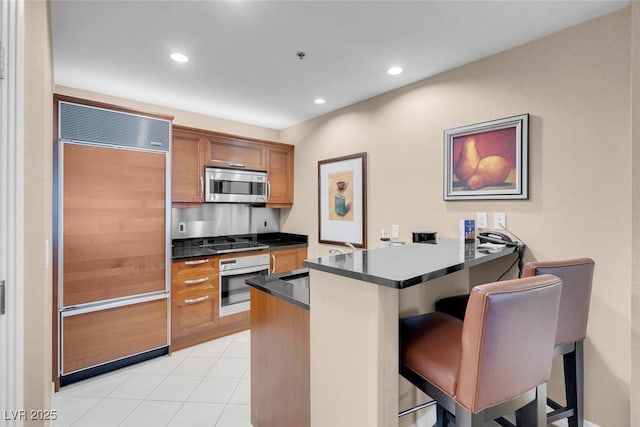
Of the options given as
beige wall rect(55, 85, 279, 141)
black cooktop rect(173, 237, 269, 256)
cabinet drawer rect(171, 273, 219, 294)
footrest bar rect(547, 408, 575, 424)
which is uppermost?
beige wall rect(55, 85, 279, 141)

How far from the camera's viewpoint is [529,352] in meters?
1.05

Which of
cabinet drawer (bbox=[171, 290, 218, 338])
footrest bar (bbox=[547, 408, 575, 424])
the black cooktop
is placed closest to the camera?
footrest bar (bbox=[547, 408, 575, 424])

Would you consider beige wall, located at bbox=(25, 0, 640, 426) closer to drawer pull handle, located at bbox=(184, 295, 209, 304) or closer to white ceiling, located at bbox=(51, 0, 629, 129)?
white ceiling, located at bbox=(51, 0, 629, 129)

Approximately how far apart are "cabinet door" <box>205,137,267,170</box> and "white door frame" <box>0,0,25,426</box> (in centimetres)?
241

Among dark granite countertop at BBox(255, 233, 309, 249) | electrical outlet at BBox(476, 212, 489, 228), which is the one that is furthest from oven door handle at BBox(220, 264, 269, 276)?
electrical outlet at BBox(476, 212, 489, 228)

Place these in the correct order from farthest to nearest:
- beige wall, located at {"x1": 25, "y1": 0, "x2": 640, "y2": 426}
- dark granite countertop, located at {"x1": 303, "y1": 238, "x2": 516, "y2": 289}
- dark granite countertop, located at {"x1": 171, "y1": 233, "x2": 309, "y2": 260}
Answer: dark granite countertop, located at {"x1": 171, "y1": 233, "x2": 309, "y2": 260} < beige wall, located at {"x1": 25, "y1": 0, "x2": 640, "y2": 426} < dark granite countertop, located at {"x1": 303, "y1": 238, "x2": 516, "y2": 289}

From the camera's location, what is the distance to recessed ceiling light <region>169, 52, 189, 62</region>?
91.4 inches

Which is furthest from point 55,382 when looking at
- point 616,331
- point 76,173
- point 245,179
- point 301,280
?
point 616,331

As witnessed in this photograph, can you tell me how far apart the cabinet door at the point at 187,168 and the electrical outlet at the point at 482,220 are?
9.09 feet

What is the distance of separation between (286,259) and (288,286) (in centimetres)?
211

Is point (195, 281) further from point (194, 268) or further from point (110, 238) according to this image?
point (110, 238)

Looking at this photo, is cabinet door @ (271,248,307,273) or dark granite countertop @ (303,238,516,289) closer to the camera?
dark granite countertop @ (303,238,516,289)

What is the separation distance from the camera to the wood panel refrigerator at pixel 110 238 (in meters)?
2.33

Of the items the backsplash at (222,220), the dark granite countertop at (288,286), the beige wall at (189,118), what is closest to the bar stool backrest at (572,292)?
the dark granite countertop at (288,286)
